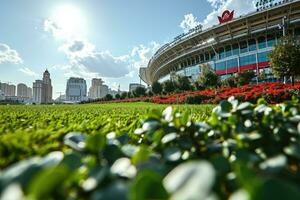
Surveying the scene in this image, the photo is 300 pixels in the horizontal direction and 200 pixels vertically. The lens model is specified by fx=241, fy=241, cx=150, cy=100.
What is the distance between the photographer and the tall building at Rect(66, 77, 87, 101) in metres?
152

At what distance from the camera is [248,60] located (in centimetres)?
4806

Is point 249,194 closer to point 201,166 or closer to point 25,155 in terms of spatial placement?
point 201,166

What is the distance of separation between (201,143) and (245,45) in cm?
5257

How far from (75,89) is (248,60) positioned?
126 m

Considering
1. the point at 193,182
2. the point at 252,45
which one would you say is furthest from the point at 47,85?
the point at 193,182

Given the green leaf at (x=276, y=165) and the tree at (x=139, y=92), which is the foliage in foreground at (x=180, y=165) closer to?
the green leaf at (x=276, y=165)

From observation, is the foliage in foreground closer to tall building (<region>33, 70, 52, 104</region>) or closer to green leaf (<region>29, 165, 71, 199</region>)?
green leaf (<region>29, 165, 71, 199</region>)

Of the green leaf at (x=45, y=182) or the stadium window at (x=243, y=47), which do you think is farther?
the stadium window at (x=243, y=47)

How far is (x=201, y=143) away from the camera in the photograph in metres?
1.39

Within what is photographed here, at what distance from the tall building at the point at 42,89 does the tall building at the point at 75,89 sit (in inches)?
459

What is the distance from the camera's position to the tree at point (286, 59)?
790 inches

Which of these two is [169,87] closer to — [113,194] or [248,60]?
[248,60]

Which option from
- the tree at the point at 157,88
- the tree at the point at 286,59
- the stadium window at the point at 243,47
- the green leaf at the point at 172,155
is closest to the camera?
the green leaf at the point at 172,155

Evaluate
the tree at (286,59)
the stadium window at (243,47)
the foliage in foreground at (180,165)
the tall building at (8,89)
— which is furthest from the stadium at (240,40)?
the tall building at (8,89)
